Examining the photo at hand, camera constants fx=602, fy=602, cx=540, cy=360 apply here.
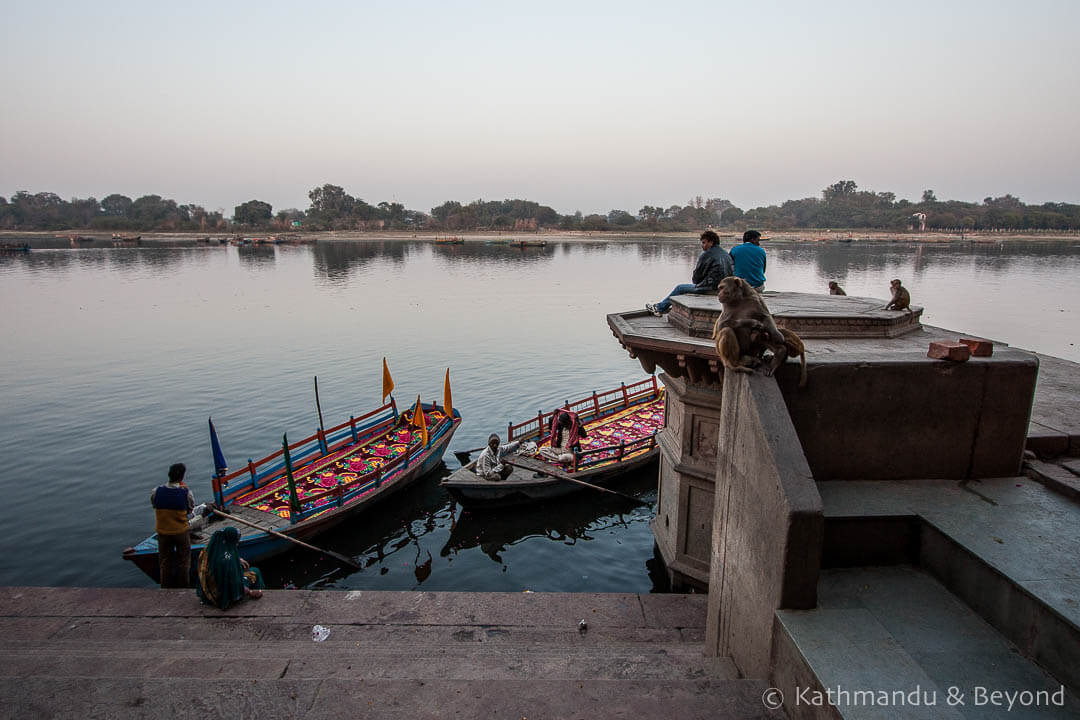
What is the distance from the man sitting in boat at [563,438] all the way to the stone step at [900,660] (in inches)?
440

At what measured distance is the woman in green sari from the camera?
7.88 metres

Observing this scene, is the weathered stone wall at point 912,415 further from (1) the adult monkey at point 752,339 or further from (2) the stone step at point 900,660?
(2) the stone step at point 900,660

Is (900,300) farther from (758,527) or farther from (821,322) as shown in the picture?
(758,527)

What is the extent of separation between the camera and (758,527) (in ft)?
15.3

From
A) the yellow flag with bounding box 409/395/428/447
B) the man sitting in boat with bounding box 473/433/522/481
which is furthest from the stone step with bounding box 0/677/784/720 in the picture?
the yellow flag with bounding box 409/395/428/447

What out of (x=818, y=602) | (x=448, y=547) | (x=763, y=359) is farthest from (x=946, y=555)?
(x=448, y=547)


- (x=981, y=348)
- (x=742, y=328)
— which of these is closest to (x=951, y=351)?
(x=981, y=348)

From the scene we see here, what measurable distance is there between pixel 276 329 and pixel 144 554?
30.0m

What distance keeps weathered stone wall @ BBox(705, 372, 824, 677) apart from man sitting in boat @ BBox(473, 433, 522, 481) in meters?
9.20

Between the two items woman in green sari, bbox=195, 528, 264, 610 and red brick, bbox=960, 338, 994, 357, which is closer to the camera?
red brick, bbox=960, 338, 994, 357

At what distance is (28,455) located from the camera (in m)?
18.5

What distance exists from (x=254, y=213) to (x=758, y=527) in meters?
189

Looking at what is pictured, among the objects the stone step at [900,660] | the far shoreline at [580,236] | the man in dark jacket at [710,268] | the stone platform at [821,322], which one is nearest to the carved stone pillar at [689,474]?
the stone platform at [821,322]

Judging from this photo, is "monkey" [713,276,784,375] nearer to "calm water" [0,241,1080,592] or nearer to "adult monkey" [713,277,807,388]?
"adult monkey" [713,277,807,388]
